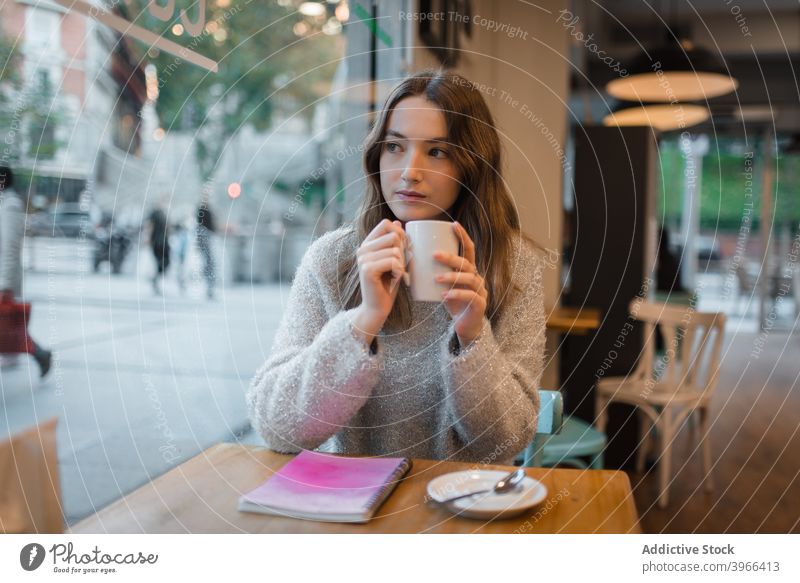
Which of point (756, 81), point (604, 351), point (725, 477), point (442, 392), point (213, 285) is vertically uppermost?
point (756, 81)

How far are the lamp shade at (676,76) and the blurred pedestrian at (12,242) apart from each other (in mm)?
1426

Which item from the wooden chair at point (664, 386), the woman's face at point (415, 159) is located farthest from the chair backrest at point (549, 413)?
the wooden chair at point (664, 386)

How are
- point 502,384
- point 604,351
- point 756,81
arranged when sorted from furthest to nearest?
point 756,81 → point 604,351 → point 502,384

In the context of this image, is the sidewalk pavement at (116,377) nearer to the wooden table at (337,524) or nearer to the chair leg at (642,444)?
the wooden table at (337,524)

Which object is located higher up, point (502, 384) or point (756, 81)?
point (756, 81)

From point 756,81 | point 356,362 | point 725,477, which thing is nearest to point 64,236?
point 356,362

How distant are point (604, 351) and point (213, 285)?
192 centimetres

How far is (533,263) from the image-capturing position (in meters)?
0.68

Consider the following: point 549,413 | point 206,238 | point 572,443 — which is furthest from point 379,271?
point 572,443

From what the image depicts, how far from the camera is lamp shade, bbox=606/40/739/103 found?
5.75ft

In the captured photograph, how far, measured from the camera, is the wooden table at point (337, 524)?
53cm

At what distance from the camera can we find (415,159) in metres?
0.61

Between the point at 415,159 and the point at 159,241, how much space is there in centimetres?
22
